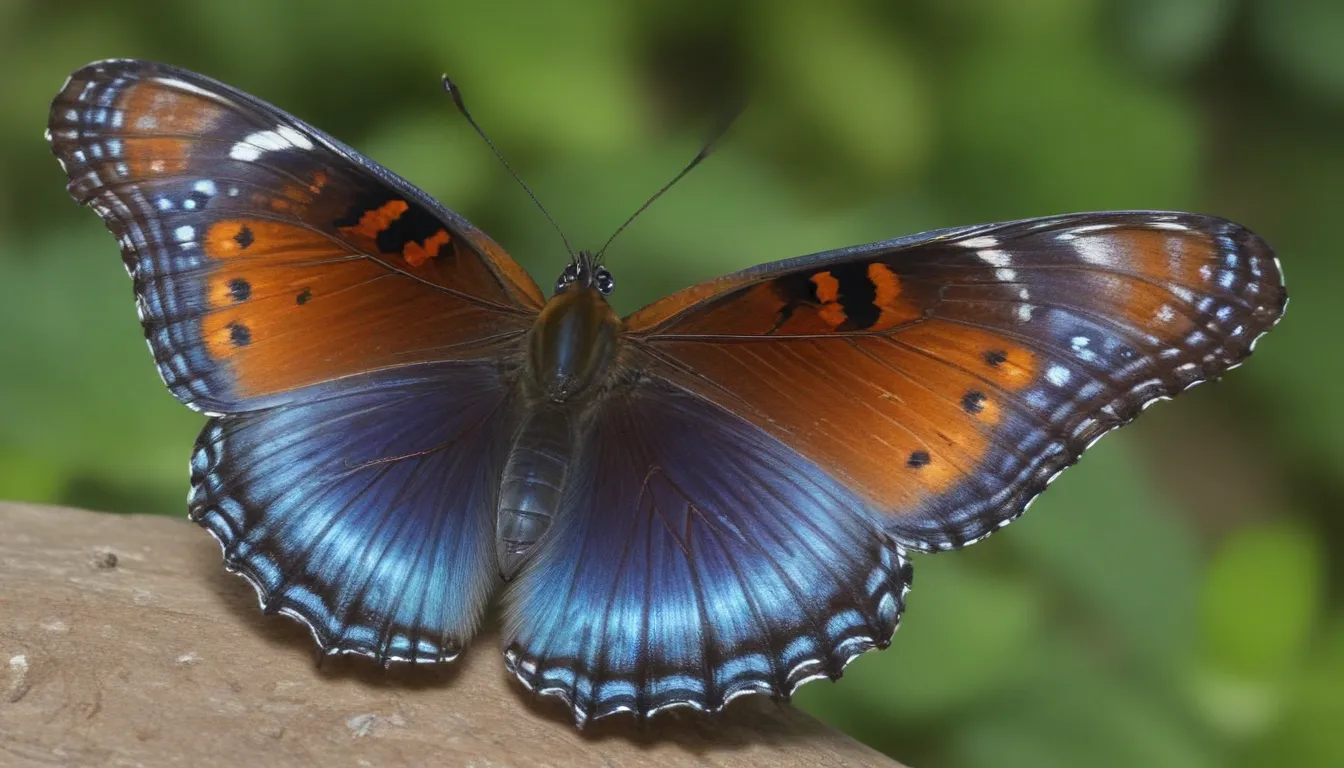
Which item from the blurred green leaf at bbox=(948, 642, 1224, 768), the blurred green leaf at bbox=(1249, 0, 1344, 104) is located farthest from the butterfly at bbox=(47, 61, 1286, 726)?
the blurred green leaf at bbox=(1249, 0, 1344, 104)

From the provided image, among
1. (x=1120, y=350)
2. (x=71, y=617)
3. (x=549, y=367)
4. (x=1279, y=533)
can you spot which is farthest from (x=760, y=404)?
(x=1279, y=533)

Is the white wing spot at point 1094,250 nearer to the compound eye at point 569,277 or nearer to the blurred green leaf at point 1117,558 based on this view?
the compound eye at point 569,277

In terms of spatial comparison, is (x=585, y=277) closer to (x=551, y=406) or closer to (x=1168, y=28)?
(x=551, y=406)

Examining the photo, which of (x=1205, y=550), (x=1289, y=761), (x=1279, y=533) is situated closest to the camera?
(x=1289, y=761)

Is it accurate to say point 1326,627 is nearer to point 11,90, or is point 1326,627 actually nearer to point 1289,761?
point 1289,761

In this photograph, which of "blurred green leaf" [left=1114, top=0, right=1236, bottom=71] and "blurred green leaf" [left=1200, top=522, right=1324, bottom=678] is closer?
"blurred green leaf" [left=1200, top=522, right=1324, bottom=678]

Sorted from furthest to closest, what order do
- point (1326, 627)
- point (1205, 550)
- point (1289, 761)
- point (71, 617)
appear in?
point (1205, 550), point (1326, 627), point (1289, 761), point (71, 617)

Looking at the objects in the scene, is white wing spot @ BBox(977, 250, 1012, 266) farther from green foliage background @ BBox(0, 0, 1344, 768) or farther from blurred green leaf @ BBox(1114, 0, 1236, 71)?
blurred green leaf @ BBox(1114, 0, 1236, 71)

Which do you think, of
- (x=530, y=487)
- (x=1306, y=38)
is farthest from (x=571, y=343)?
(x=1306, y=38)
